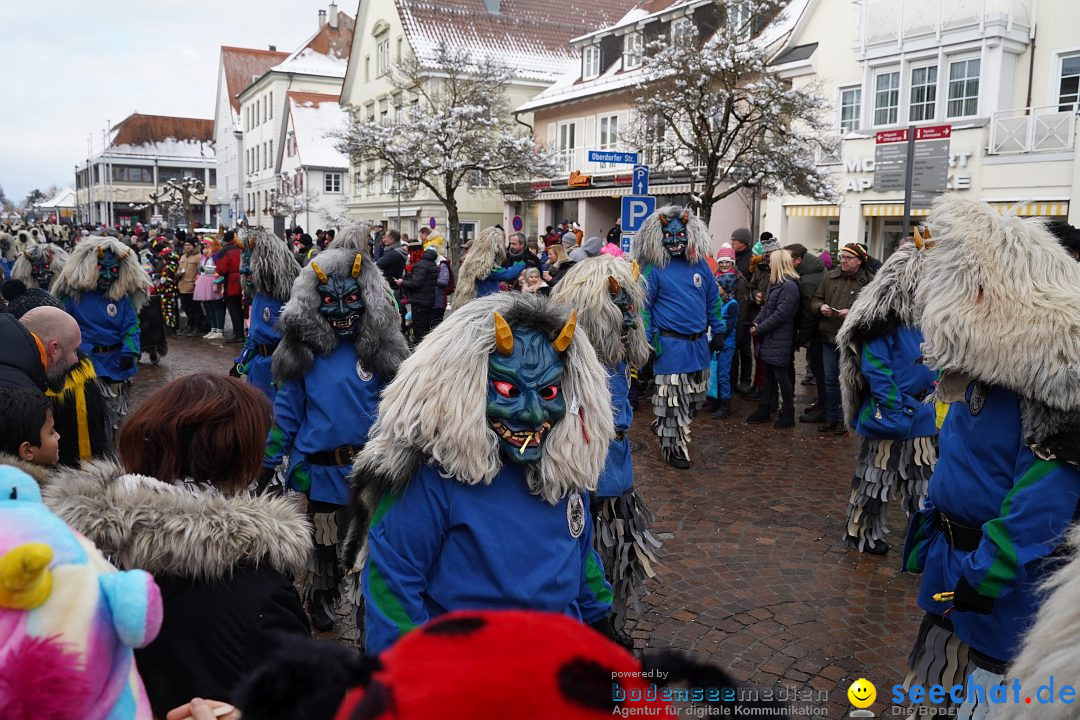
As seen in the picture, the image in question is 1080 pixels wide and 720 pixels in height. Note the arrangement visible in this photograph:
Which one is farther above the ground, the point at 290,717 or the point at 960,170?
the point at 960,170

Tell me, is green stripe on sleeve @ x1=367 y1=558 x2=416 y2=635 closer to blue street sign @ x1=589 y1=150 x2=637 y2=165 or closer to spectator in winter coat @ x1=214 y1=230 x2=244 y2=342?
blue street sign @ x1=589 y1=150 x2=637 y2=165

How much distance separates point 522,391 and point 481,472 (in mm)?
261

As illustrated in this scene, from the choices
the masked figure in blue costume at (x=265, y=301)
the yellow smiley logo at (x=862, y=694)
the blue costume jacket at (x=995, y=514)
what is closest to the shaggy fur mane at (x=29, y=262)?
the masked figure in blue costume at (x=265, y=301)

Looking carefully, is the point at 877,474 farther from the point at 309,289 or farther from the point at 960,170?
the point at 960,170

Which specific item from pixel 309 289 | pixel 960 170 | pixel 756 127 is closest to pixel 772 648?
pixel 309 289

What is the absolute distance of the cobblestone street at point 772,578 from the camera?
4.18m

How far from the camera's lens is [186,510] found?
204 cm

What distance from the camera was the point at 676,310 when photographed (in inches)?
297

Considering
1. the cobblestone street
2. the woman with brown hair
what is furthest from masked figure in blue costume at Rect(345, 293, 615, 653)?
the cobblestone street

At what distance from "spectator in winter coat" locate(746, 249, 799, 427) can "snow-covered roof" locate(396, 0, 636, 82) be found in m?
26.6

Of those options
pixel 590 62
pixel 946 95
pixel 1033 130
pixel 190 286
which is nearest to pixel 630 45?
pixel 590 62

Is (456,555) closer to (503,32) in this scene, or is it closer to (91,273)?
(91,273)

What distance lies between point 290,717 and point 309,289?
3.34m

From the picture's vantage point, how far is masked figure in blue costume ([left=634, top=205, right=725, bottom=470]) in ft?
24.8
